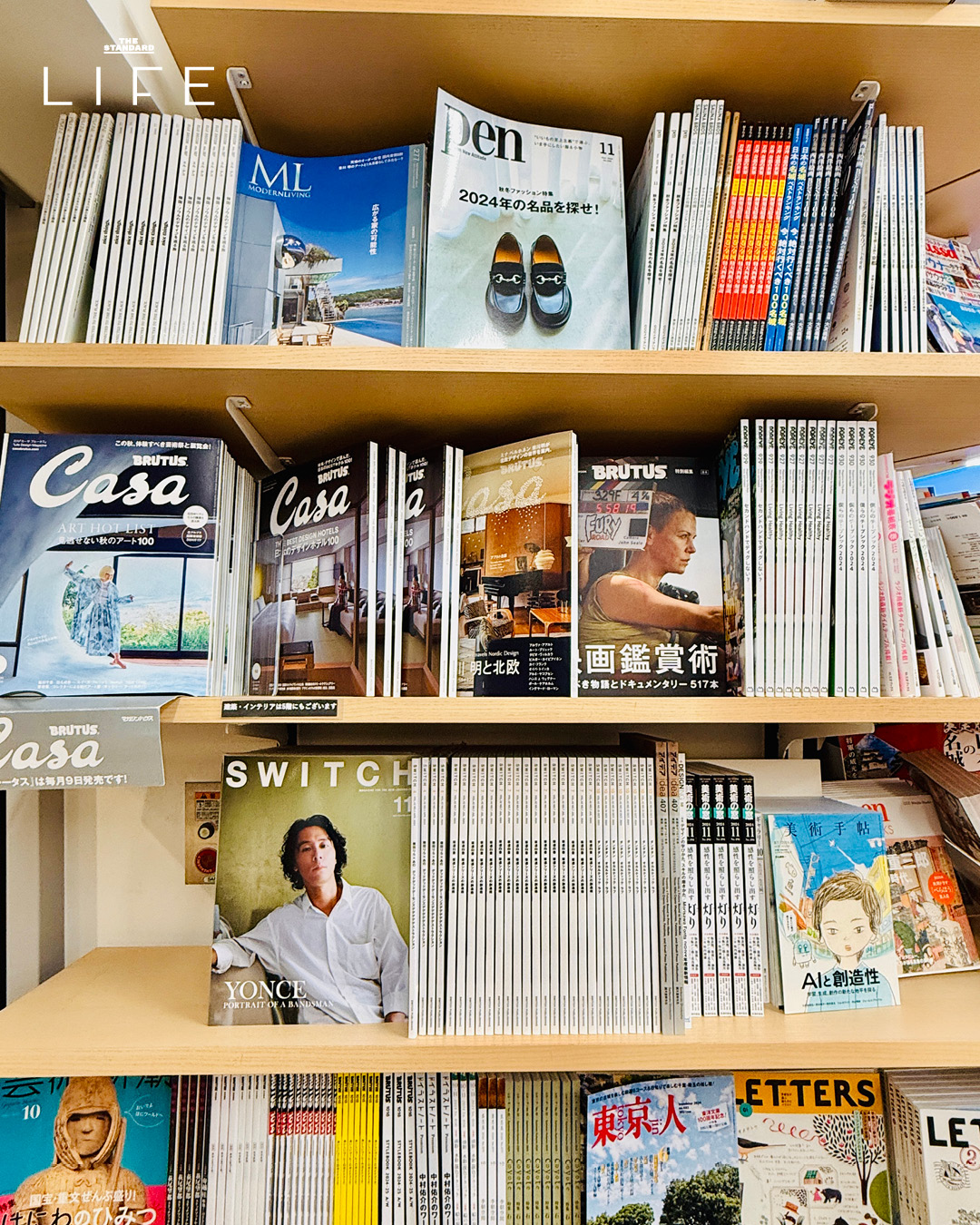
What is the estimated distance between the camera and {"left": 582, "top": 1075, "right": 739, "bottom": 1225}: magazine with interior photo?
1013mm

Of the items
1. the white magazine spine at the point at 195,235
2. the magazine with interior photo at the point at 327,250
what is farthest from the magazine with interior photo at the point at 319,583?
the magazine with interior photo at the point at 327,250

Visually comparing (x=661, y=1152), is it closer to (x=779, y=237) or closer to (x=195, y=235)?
(x=779, y=237)

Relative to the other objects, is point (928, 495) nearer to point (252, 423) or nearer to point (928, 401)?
point (928, 401)

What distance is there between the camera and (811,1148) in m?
1.10

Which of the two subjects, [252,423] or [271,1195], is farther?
[252,423]

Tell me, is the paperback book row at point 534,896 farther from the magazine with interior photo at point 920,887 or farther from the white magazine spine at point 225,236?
the white magazine spine at point 225,236

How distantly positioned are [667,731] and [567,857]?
419mm

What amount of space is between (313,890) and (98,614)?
1.50ft

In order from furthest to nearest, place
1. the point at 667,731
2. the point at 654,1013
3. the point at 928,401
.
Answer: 1. the point at 667,731
2. the point at 928,401
3. the point at 654,1013

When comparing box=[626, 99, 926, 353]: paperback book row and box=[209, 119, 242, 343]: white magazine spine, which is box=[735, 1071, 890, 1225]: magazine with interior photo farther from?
box=[209, 119, 242, 343]: white magazine spine

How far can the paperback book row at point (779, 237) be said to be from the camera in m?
1.07

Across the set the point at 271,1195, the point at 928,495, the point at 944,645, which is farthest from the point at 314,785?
the point at 928,495

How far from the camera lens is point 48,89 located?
3.56ft

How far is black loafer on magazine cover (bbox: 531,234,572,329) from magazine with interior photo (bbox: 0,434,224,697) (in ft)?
1.55
